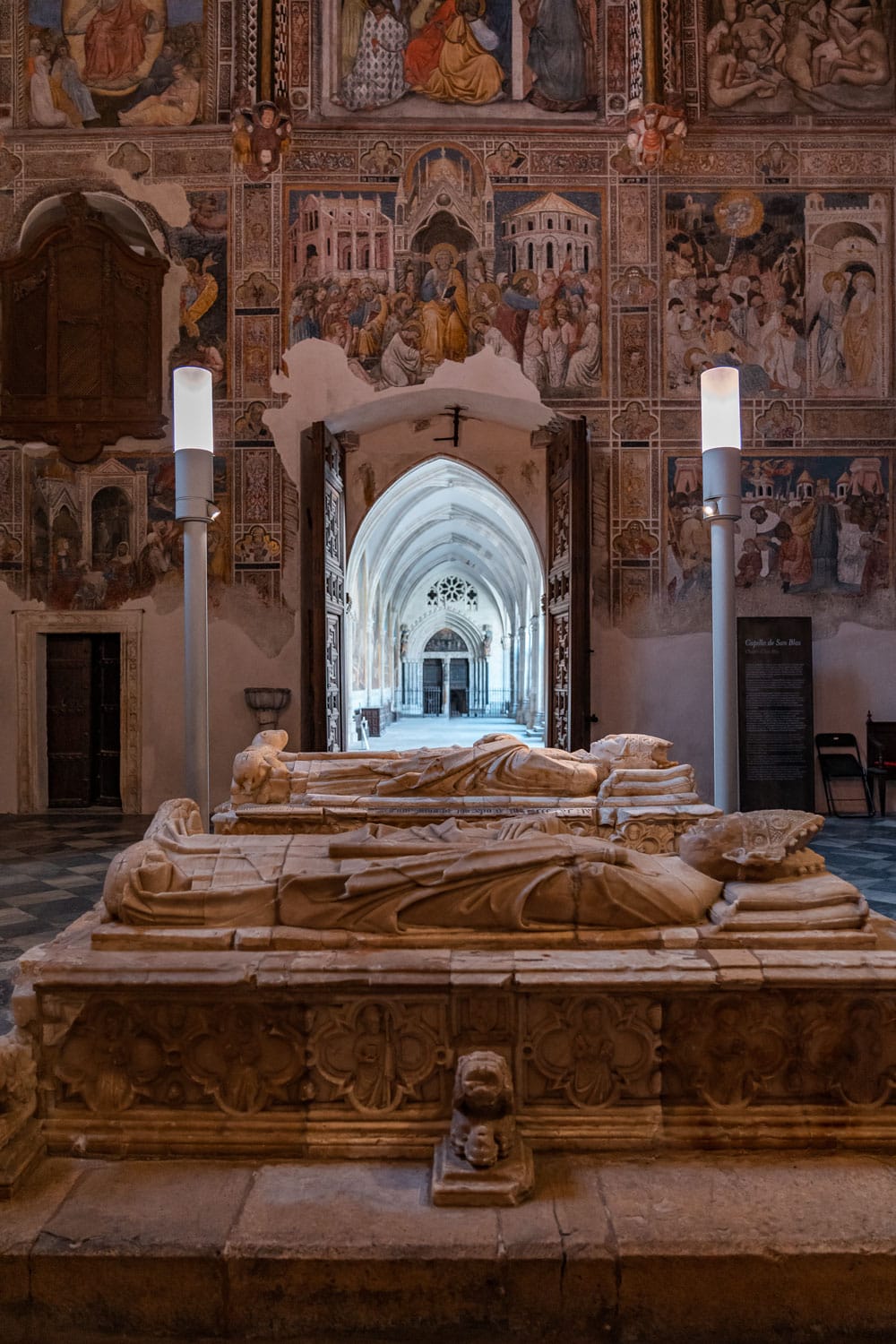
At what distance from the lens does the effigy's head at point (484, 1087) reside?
2.89 m

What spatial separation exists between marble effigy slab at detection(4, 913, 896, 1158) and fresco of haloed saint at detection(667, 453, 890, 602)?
783cm

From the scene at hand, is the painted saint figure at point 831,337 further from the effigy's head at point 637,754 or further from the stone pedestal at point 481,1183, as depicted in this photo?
the stone pedestal at point 481,1183

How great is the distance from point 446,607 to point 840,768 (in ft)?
83.1

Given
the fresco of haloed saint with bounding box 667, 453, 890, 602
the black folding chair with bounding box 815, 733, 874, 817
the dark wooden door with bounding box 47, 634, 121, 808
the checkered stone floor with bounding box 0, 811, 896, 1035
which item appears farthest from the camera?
the dark wooden door with bounding box 47, 634, 121, 808

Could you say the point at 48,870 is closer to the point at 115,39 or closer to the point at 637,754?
the point at 637,754

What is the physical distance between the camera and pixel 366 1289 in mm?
2539

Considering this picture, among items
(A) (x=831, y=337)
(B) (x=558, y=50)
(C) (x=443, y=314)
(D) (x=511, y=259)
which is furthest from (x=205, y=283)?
(A) (x=831, y=337)

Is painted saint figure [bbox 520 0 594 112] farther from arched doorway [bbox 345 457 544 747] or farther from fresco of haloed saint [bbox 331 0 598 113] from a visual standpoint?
arched doorway [bbox 345 457 544 747]

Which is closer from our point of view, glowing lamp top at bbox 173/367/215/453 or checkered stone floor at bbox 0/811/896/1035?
checkered stone floor at bbox 0/811/896/1035

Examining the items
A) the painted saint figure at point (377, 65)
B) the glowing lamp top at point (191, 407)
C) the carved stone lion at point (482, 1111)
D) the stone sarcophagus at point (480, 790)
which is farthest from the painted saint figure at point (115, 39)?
the carved stone lion at point (482, 1111)

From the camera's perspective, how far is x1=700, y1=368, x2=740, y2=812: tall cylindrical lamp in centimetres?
639

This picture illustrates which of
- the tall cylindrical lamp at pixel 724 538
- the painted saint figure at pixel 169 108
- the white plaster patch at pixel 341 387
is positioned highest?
the painted saint figure at pixel 169 108

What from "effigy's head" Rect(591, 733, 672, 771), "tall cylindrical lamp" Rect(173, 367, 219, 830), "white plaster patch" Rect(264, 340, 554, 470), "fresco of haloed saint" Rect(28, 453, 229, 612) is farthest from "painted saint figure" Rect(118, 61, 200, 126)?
"effigy's head" Rect(591, 733, 672, 771)

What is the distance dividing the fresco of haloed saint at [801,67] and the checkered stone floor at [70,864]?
27.1 ft
